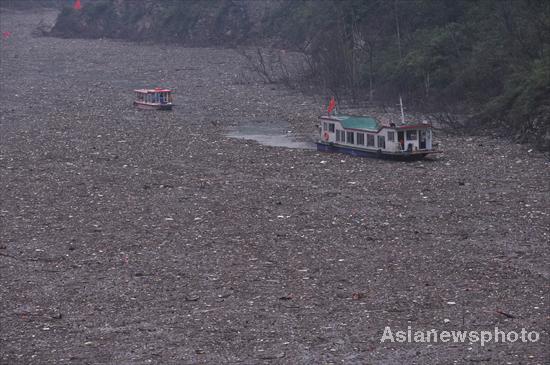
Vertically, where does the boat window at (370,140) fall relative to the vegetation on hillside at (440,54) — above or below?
below

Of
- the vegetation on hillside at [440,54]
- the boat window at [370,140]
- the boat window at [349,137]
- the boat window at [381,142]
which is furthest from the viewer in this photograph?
the vegetation on hillside at [440,54]

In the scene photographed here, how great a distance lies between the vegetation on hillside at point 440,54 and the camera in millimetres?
25859

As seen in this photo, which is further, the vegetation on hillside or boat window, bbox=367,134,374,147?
the vegetation on hillside

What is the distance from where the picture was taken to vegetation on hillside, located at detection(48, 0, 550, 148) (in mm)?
25859

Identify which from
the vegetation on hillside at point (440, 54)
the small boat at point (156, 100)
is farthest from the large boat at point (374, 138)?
the small boat at point (156, 100)

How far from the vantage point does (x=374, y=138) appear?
70.9 ft

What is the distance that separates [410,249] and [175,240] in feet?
11.7

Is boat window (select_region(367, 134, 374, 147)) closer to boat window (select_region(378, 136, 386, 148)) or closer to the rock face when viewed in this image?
boat window (select_region(378, 136, 386, 148))

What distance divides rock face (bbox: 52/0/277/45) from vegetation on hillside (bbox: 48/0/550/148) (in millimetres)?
9617

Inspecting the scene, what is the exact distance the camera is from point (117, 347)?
10.7 meters

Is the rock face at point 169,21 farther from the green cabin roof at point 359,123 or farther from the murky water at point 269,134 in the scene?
the green cabin roof at point 359,123

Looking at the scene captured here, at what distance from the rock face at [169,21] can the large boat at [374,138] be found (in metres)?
37.9

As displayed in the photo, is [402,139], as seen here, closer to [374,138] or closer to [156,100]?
[374,138]

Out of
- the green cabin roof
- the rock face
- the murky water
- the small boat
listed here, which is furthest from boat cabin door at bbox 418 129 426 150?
the rock face
